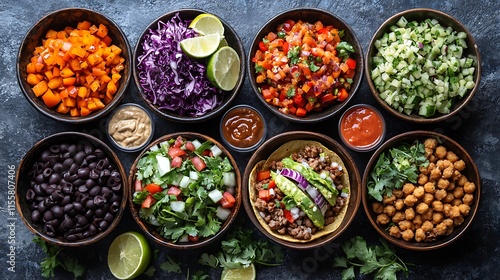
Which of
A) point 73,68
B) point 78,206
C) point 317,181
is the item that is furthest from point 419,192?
point 73,68

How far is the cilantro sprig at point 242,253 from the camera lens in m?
4.98

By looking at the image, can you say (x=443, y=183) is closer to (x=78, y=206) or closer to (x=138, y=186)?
(x=138, y=186)

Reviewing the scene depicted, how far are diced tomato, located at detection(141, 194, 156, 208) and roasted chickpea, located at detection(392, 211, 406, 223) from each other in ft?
6.41

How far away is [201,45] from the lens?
4.73m

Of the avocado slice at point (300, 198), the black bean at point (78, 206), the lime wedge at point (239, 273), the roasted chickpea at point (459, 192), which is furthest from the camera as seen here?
the lime wedge at point (239, 273)

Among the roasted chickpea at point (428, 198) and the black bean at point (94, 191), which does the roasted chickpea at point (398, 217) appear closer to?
the roasted chickpea at point (428, 198)

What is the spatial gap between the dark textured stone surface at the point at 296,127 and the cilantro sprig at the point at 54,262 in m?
0.09

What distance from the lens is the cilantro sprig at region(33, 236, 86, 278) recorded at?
5.09 meters

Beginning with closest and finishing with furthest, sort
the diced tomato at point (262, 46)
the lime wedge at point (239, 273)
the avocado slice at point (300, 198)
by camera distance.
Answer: the avocado slice at point (300, 198) → the diced tomato at point (262, 46) → the lime wedge at point (239, 273)

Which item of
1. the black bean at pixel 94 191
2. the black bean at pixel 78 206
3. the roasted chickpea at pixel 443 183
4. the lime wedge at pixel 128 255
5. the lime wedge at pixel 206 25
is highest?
the lime wedge at pixel 206 25

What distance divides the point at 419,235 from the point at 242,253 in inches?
57.5

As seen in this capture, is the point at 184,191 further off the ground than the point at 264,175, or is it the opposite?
the point at 264,175

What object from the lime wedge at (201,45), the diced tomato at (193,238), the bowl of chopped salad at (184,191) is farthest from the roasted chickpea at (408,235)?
the lime wedge at (201,45)

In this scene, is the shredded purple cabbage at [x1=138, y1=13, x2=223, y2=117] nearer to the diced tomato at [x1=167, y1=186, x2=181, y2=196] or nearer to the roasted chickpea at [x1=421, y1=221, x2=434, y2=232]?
the diced tomato at [x1=167, y1=186, x2=181, y2=196]
